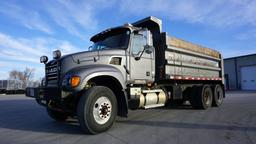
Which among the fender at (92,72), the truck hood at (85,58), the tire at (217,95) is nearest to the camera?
the fender at (92,72)

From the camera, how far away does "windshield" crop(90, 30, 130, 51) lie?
7.80 meters

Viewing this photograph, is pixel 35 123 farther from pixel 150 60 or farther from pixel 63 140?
pixel 150 60

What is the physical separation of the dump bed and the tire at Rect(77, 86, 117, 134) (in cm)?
332

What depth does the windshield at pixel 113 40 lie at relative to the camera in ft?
25.6

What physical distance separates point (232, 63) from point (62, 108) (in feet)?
132

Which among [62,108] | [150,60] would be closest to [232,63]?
[150,60]

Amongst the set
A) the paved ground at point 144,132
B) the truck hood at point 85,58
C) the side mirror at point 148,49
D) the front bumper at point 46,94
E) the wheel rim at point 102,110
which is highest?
the side mirror at point 148,49

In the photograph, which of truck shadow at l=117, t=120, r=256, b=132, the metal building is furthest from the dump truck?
the metal building

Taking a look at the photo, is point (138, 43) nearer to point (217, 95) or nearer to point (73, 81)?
point (73, 81)

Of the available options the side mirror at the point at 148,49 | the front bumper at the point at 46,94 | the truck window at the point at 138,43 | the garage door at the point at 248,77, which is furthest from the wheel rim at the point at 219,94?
the garage door at the point at 248,77

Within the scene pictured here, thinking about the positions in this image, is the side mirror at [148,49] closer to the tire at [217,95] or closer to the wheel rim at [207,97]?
the wheel rim at [207,97]

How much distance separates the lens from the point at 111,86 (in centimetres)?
722

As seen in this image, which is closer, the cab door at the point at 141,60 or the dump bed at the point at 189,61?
the cab door at the point at 141,60

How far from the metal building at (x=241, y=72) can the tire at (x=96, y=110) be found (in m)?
36.7
